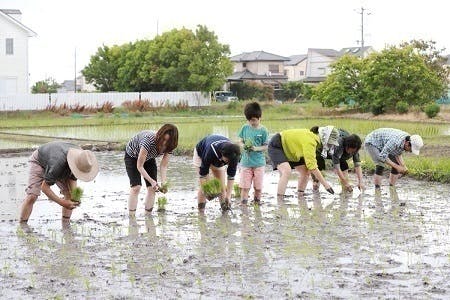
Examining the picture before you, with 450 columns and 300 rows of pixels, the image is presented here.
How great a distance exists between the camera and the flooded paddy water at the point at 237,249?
243 inches

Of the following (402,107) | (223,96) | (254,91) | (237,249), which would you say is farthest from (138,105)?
(237,249)

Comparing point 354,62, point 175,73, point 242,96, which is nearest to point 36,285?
point 354,62

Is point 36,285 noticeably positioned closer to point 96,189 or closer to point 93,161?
point 93,161

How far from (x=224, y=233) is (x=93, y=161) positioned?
5.33 ft

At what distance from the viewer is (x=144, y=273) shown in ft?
22.0

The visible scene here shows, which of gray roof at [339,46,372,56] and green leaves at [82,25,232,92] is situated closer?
green leaves at [82,25,232,92]

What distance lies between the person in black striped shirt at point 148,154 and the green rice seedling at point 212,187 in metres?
0.52

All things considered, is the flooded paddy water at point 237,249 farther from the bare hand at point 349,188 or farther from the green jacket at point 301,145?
the green jacket at point 301,145

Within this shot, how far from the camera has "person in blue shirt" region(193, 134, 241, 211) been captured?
363 inches

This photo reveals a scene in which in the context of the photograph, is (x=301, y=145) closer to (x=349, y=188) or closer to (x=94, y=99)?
(x=349, y=188)

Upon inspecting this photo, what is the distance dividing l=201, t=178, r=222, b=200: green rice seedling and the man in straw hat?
4.86ft

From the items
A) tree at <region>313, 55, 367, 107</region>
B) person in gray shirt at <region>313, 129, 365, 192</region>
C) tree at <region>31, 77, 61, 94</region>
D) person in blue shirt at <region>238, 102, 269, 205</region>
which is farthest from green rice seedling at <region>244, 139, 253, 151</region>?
tree at <region>31, 77, 61, 94</region>

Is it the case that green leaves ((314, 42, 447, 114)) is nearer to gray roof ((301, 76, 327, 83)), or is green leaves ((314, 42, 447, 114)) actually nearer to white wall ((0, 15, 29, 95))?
white wall ((0, 15, 29, 95))

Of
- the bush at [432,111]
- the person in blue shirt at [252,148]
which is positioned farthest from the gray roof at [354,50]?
the person in blue shirt at [252,148]
